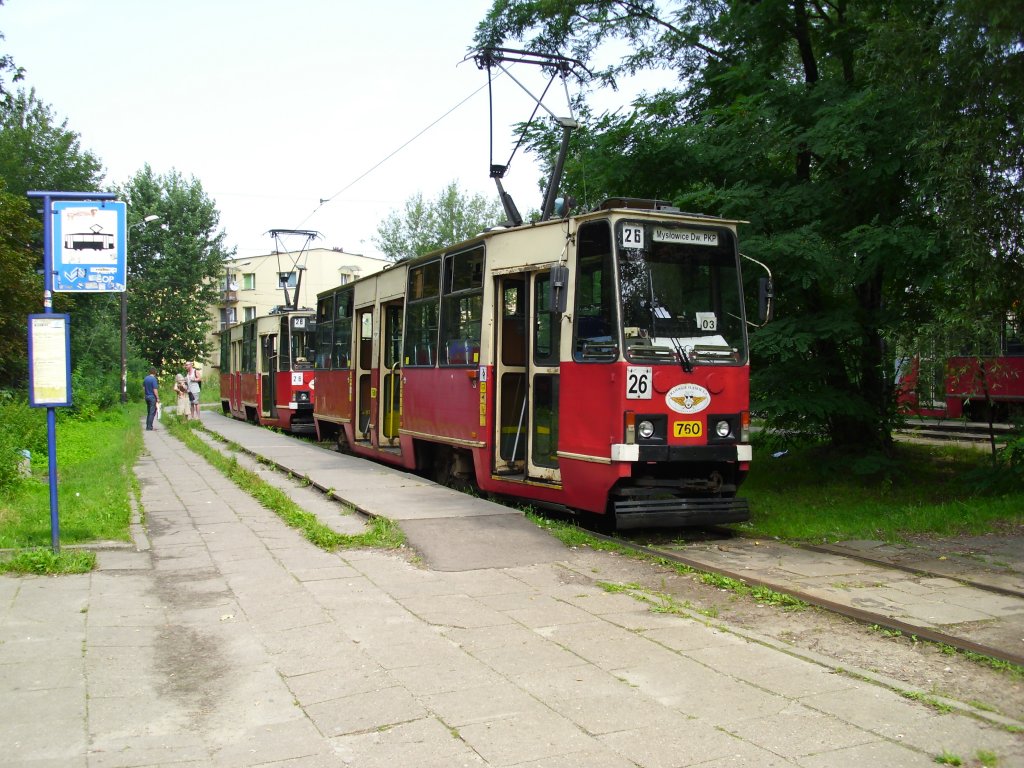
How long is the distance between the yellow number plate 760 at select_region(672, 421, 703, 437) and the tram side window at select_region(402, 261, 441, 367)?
14.7ft

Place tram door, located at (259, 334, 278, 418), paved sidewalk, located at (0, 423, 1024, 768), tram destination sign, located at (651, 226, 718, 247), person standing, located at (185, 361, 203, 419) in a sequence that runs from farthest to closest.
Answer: person standing, located at (185, 361, 203, 419) → tram door, located at (259, 334, 278, 418) → tram destination sign, located at (651, 226, 718, 247) → paved sidewalk, located at (0, 423, 1024, 768)

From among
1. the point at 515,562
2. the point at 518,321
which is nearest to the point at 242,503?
the point at 518,321

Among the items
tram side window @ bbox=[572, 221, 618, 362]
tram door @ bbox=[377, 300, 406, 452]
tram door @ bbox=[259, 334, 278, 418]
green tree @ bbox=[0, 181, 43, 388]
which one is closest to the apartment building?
tram door @ bbox=[259, 334, 278, 418]

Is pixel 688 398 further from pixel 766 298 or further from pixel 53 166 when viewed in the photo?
pixel 53 166

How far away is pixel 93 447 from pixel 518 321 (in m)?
12.8

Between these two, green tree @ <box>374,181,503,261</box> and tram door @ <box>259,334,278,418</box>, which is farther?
green tree @ <box>374,181,503,261</box>

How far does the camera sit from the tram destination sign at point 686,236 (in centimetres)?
891

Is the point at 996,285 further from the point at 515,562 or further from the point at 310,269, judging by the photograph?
the point at 310,269

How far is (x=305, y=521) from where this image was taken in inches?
364

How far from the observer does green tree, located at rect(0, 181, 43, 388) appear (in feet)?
63.7

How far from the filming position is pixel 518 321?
1048 centimetres

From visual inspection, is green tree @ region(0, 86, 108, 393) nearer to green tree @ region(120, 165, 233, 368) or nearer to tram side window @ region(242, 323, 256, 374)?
tram side window @ region(242, 323, 256, 374)

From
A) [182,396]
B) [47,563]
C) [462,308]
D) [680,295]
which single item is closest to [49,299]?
[47,563]

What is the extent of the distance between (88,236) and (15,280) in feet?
45.2
